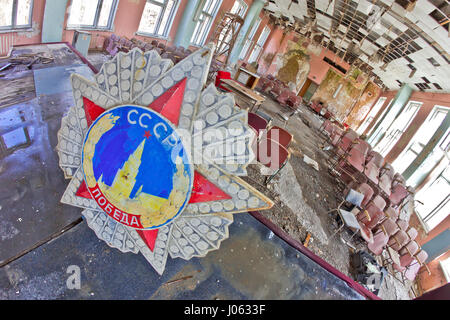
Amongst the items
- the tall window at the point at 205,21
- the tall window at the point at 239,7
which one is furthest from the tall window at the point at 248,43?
the tall window at the point at 205,21

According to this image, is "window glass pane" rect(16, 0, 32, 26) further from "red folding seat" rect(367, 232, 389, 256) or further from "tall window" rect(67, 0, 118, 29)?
"red folding seat" rect(367, 232, 389, 256)

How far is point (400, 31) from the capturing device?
23.9 ft

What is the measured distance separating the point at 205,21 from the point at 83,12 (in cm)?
696

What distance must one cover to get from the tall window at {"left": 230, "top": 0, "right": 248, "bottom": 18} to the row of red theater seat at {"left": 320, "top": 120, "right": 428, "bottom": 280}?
419 inches

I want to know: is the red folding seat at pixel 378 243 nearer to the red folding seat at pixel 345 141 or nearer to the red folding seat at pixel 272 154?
the red folding seat at pixel 272 154

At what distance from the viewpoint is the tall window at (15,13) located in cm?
503

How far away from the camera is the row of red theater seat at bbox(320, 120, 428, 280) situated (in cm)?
458

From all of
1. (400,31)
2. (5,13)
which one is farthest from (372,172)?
(5,13)

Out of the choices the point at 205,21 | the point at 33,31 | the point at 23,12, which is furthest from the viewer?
the point at 205,21

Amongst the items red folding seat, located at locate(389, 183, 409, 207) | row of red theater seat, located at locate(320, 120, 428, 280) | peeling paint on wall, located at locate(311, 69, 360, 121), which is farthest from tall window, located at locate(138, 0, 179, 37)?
peeling paint on wall, located at locate(311, 69, 360, 121)

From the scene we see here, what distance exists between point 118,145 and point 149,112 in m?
0.29

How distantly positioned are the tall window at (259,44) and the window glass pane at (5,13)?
683 inches

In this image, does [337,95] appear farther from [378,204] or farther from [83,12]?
[83,12]
